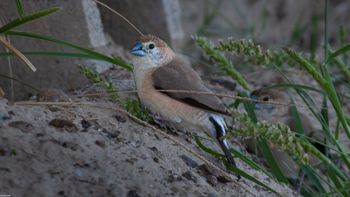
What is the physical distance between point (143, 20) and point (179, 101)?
2.35 metres

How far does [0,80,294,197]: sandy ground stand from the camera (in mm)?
3332

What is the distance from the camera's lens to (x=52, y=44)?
5.04 m

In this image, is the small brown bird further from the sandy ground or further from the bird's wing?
the sandy ground

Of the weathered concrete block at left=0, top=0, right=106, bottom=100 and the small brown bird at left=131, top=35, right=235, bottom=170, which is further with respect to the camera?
the weathered concrete block at left=0, top=0, right=106, bottom=100

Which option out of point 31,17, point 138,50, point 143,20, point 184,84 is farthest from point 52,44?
point 143,20

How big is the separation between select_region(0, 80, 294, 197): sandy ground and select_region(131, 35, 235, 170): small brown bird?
210 millimetres

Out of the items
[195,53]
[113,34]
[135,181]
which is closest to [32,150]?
[135,181]

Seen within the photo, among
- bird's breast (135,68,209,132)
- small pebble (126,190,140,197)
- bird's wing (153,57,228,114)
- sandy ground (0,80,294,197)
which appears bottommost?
small pebble (126,190,140,197)

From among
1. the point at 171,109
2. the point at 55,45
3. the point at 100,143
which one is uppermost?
the point at 55,45

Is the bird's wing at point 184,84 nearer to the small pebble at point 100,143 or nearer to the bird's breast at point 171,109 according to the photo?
the bird's breast at point 171,109

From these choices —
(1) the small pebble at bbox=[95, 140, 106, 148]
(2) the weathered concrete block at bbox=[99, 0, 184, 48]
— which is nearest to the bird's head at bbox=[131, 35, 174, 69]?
(1) the small pebble at bbox=[95, 140, 106, 148]

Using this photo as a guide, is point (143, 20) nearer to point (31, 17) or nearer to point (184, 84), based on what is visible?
point (184, 84)

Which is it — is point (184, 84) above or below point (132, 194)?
above

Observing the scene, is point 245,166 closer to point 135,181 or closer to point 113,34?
point 135,181
